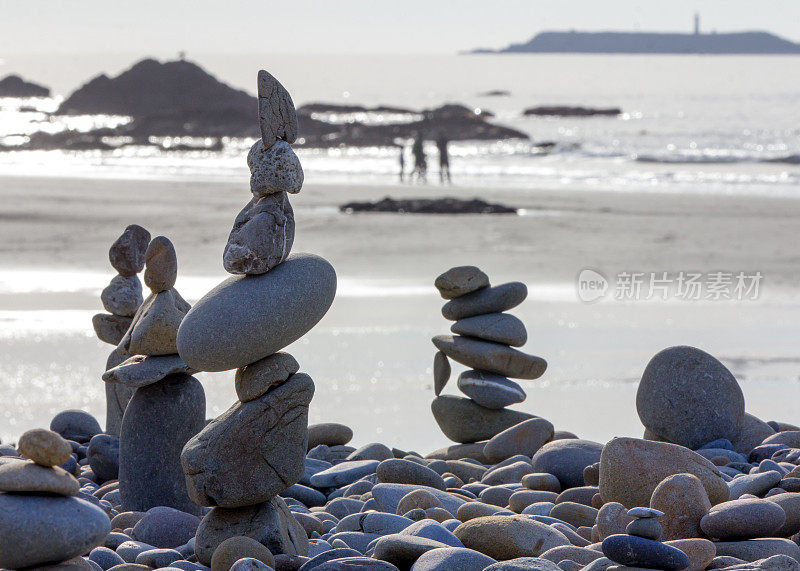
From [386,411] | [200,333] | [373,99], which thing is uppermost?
[373,99]

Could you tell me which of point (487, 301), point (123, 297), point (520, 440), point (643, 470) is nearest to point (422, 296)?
point (487, 301)

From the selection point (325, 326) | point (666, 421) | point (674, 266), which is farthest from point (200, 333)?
point (674, 266)

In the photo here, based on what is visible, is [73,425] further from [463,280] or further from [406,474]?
[463,280]

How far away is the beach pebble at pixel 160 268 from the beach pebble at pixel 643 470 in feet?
7.18

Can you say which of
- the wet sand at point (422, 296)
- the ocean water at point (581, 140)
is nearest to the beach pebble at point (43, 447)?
the wet sand at point (422, 296)

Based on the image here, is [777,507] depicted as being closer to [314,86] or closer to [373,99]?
[373,99]

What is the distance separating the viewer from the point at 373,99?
9725cm

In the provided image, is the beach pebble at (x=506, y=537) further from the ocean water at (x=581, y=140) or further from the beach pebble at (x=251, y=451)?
the ocean water at (x=581, y=140)

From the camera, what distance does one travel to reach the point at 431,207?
19203 millimetres

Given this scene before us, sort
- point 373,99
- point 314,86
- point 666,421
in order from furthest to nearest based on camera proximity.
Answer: point 314,86 → point 373,99 → point 666,421

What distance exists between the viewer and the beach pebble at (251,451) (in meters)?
4.12

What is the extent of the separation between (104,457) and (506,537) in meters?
2.78

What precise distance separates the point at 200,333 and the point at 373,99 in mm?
95008

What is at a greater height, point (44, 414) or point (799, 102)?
point (799, 102)
